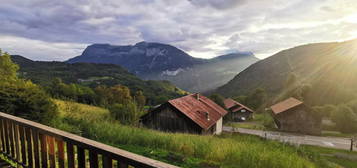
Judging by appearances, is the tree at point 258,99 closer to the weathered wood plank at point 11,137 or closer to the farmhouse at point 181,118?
the farmhouse at point 181,118

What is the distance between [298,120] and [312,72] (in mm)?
65553

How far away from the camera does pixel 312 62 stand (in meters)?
97.1

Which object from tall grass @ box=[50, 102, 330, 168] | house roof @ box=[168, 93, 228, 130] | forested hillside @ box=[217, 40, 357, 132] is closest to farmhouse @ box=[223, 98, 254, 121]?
forested hillside @ box=[217, 40, 357, 132]

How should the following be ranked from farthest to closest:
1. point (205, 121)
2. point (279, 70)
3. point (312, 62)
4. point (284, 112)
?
1. point (279, 70)
2. point (312, 62)
3. point (284, 112)
4. point (205, 121)

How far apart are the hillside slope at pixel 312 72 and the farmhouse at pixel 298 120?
19188 millimetres

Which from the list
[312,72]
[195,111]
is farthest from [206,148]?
[312,72]

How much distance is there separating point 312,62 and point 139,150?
11648 cm

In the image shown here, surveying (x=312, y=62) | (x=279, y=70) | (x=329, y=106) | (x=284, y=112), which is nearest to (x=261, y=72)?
(x=279, y=70)

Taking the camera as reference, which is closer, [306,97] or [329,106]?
[329,106]

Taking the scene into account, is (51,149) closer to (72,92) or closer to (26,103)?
(26,103)

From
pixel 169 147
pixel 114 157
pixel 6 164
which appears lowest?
pixel 169 147

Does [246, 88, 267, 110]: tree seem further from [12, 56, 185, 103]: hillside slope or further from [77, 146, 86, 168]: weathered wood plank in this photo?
[77, 146, 86, 168]: weathered wood plank

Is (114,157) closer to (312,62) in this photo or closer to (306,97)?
(306,97)

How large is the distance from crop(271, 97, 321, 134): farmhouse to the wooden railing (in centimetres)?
3481
